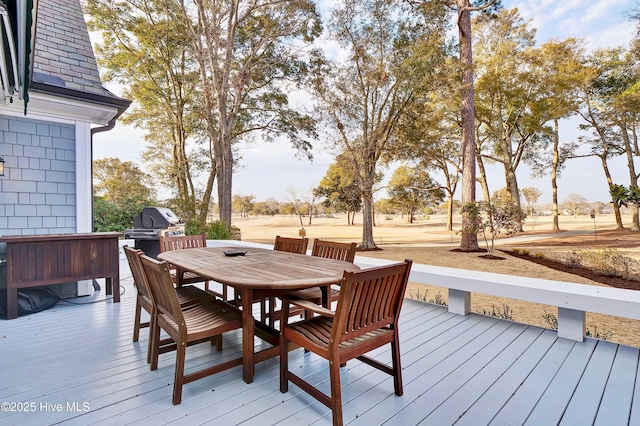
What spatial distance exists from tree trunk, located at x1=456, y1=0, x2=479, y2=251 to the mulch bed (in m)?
1.43

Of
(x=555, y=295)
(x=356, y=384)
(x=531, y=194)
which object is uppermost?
(x=531, y=194)

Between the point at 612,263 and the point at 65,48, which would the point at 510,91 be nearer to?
the point at 612,263

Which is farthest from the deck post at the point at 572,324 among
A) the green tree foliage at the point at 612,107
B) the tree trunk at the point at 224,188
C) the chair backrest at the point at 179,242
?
the green tree foliage at the point at 612,107

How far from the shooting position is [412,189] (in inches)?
599

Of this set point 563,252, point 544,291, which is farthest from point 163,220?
point 563,252

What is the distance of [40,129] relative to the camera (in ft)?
12.0

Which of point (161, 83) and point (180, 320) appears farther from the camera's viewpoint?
point (161, 83)

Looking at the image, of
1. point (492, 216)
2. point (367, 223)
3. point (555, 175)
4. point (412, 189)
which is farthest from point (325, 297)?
point (555, 175)

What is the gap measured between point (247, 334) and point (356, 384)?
724mm

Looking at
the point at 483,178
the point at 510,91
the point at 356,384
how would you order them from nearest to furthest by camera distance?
1. the point at 356,384
2. the point at 510,91
3. the point at 483,178

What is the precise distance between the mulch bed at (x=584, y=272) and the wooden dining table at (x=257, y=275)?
739 cm

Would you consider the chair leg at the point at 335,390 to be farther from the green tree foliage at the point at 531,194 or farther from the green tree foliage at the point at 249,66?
the green tree foliage at the point at 531,194

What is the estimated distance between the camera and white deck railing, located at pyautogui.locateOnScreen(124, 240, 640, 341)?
7.40 ft

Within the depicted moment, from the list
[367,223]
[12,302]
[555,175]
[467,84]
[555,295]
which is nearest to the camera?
[555,295]
